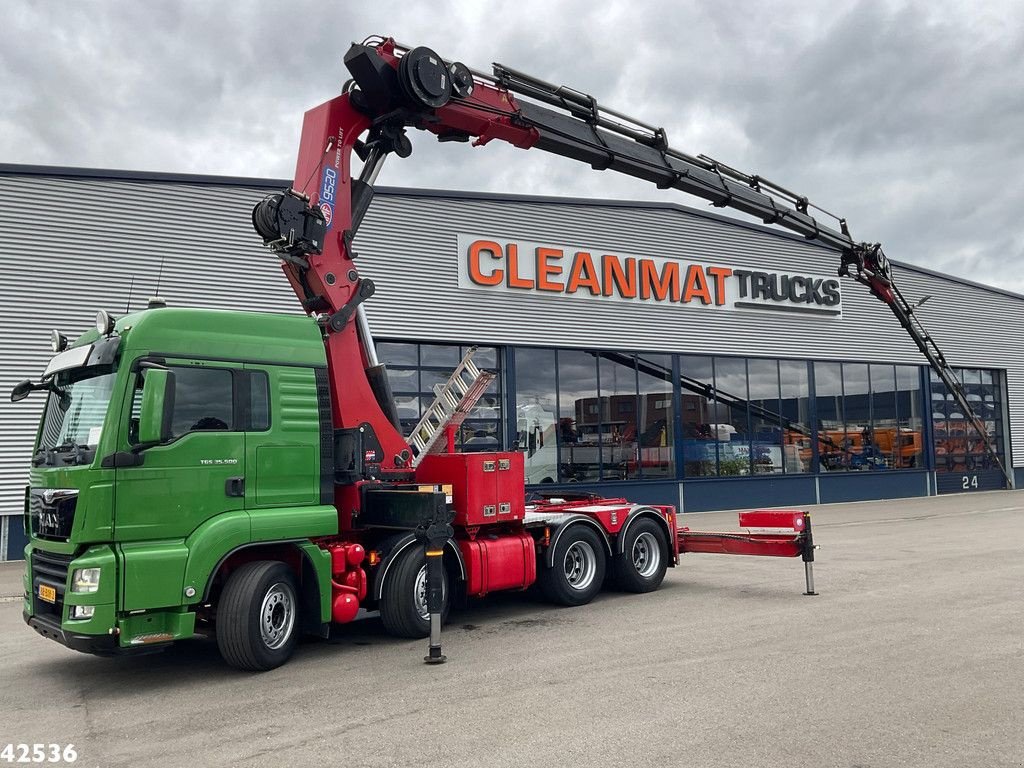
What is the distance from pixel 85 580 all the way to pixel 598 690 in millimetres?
3938

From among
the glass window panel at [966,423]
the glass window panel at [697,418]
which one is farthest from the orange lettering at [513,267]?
the glass window panel at [966,423]

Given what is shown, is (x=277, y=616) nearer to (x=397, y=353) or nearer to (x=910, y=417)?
(x=397, y=353)

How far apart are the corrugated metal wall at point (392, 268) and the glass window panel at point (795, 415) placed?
59 centimetres

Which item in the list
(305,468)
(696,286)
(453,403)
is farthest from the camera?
(696,286)

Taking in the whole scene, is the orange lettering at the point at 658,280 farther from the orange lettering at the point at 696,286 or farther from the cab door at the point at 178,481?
the cab door at the point at 178,481

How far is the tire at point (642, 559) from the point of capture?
1068cm

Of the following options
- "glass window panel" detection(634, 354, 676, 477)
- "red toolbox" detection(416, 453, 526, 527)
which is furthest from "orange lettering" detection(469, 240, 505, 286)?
"red toolbox" detection(416, 453, 526, 527)

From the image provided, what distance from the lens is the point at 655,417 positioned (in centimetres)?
2327

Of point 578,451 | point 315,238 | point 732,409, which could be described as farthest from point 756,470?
point 315,238

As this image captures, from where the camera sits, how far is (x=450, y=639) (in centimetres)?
844

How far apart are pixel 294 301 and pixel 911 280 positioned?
21.4 m

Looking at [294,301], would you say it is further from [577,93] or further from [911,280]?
[911,280]

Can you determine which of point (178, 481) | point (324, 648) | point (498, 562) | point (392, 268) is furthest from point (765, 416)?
point (178, 481)

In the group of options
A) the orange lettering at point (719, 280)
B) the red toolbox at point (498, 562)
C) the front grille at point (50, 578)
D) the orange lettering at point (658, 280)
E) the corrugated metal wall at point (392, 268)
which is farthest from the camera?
the orange lettering at point (719, 280)
